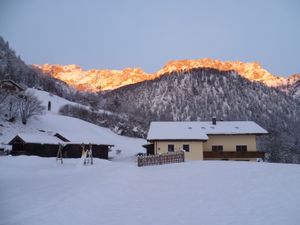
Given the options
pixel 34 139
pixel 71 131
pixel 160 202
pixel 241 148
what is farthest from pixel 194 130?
pixel 71 131

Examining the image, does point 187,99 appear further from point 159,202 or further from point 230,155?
point 159,202

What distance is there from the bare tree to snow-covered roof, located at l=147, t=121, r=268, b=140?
31666 mm

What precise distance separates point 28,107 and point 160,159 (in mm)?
43024

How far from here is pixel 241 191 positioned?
11.5 m

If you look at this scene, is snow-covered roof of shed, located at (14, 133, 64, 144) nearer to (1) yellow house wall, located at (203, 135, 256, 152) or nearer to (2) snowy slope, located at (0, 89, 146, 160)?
(2) snowy slope, located at (0, 89, 146, 160)

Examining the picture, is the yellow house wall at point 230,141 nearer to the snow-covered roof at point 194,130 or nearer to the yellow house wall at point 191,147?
the snow-covered roof at point 194,130

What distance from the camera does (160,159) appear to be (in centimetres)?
2525

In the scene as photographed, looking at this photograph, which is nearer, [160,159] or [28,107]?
[160,159]

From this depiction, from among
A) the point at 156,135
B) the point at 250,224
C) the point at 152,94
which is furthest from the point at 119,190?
the point at 152,94

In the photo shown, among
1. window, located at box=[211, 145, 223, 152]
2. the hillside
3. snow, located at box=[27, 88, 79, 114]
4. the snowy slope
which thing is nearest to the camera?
window, located at box=[211, 145, 223, 152]

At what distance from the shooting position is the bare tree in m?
56.2

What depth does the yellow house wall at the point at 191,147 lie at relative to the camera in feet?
114

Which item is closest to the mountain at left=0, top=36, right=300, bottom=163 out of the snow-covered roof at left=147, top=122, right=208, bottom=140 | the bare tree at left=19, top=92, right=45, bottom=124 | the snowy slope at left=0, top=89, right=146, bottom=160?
the snowy slope at left=0, top=89, right=146, bottom=160

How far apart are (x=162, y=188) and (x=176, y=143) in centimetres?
2245
